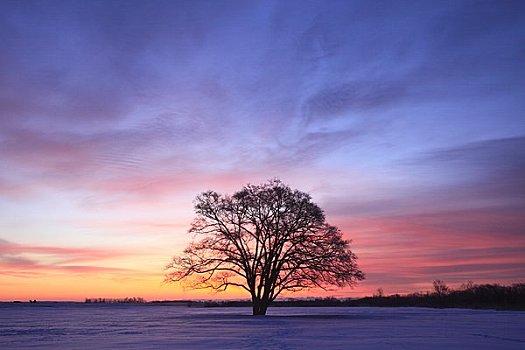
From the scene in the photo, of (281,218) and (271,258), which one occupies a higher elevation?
(281,218)

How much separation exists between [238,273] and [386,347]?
26760 millimetres

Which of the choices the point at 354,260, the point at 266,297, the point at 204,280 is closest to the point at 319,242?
the point at 354,260

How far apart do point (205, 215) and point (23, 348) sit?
82.2 feet

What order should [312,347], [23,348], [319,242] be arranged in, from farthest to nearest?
[319,242]
[23,348]
[312,347]

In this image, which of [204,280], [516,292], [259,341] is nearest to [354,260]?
[204,280]

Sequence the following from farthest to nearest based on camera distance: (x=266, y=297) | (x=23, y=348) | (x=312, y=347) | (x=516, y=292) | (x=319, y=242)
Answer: (x=516, y=292) < (x=266, y=297) < (x=319, y=242) < (x=23, y=348) < (x=312, y=347)

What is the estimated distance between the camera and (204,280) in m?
44.4

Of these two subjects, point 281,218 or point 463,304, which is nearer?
point 281,218

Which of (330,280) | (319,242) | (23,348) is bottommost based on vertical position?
(23,348)

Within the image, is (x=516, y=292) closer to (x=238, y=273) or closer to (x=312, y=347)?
(x=238, y=273)

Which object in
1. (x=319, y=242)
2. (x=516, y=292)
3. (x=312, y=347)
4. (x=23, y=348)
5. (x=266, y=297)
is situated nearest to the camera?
(x=312, y=347)

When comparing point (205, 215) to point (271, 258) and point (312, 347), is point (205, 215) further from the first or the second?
point (312, 347)

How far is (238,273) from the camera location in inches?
1751

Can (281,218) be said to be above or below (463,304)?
above
